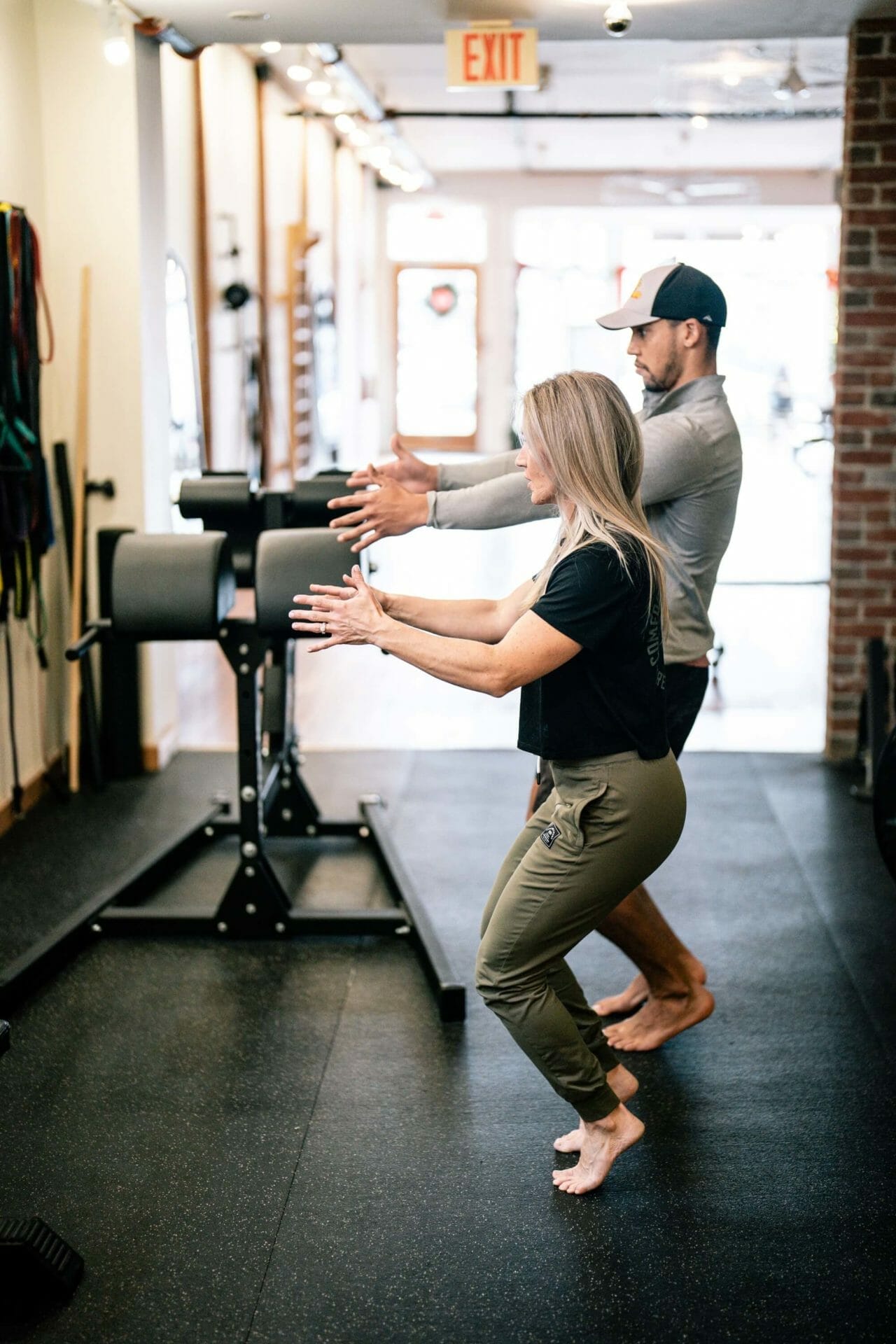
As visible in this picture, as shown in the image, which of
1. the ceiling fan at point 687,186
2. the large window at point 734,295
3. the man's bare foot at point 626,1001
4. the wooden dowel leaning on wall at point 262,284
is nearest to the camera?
the man's bare foot at point 626,1001

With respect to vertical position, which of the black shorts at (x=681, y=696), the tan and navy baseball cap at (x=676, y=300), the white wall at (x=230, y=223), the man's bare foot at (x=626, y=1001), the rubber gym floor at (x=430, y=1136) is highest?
the white wall at (x=230, y=223)

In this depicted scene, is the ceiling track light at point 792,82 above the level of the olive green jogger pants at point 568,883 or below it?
above

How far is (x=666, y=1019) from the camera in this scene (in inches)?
126

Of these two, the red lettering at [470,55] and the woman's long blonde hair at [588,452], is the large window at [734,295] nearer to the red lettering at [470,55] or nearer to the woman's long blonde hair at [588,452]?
the red lettering at [470,55]

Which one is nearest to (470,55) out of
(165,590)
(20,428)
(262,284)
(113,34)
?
(113,34)

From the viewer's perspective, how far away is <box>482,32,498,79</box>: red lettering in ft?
16.5

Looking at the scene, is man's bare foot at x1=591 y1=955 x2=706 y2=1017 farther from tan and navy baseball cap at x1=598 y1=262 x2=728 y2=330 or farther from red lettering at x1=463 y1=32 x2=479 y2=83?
red lettering at x1=463 y1=32 x2=479 y2=83

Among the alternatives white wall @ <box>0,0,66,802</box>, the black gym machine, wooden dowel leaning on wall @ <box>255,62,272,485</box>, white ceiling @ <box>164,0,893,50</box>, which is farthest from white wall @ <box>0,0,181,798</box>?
wooden dowel leaning on wall @ <box>255,62,272,485</box>

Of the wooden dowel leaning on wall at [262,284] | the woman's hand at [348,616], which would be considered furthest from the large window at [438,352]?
the woman's hand at [348,616]

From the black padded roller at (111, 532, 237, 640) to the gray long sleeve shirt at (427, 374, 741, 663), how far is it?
0.76 meters

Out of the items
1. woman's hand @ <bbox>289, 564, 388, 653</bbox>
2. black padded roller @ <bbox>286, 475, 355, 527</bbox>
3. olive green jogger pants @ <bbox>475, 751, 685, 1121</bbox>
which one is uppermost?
black padded roller @ <bbox>286, 475, 355, 527</bbox>

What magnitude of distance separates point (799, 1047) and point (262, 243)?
27.7 ft

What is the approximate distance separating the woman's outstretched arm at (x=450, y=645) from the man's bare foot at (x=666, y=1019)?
1.20 metres

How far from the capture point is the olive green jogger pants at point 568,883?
236 cm
